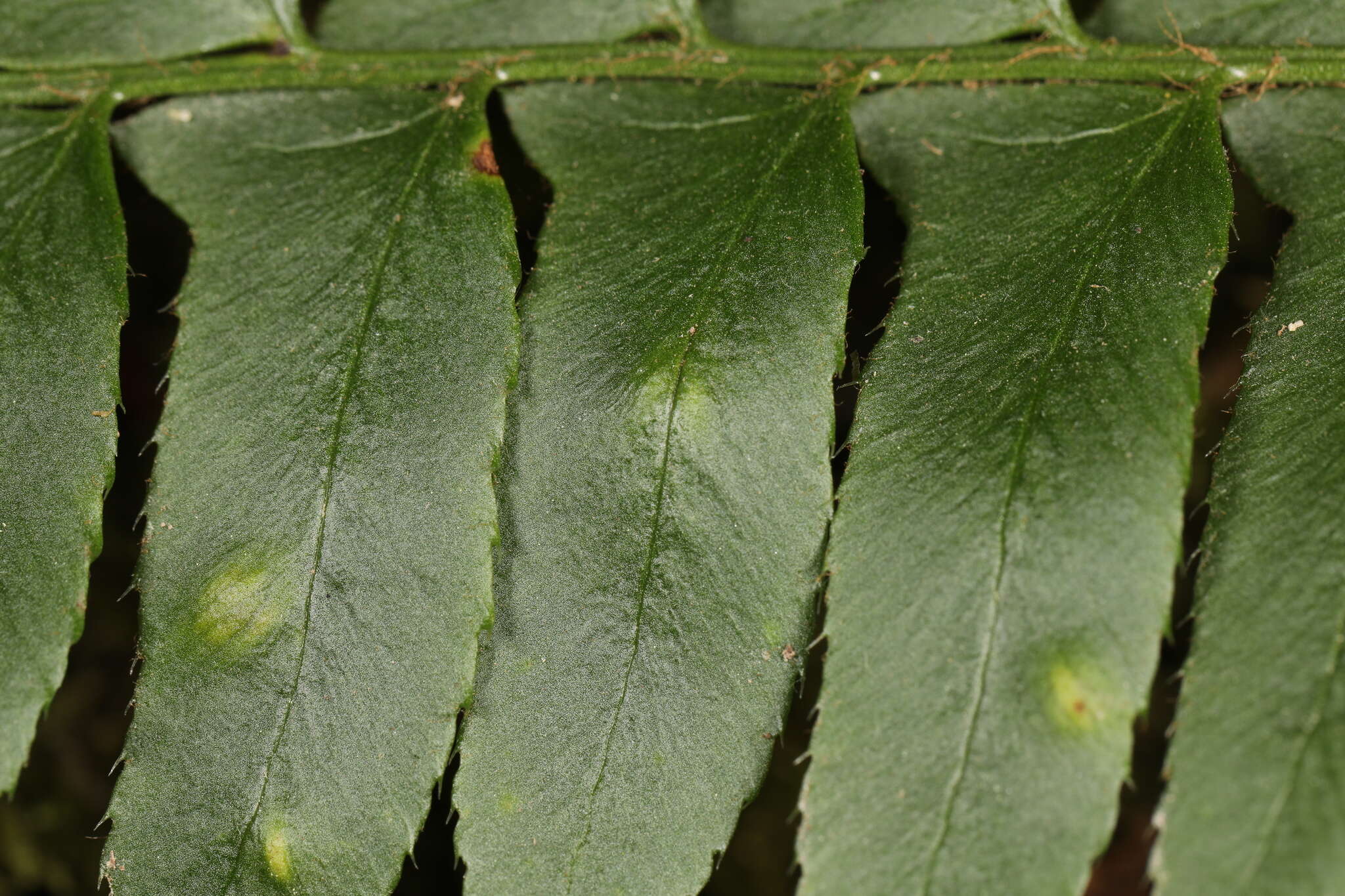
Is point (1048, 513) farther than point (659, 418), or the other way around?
point (659, 418)

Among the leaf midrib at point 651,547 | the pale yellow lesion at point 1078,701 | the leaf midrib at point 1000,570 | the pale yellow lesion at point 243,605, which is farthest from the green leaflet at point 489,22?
the pale yellow lesion at point 1078,701

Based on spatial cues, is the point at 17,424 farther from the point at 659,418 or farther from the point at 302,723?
the point at 659,418

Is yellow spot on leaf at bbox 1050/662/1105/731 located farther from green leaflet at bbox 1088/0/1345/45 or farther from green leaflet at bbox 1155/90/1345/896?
green leaflet at bbox 1088/0/1345/45

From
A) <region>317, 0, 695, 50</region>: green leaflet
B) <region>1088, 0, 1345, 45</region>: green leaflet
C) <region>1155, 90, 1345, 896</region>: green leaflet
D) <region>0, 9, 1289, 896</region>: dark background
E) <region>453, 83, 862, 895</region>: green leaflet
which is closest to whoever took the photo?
<region>1155, 90, 1345, 896</region>: green leaflet

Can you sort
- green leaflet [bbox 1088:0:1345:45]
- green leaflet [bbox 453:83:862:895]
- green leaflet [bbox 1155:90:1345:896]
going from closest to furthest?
green leaflet [bbox 1155:90:1345:896] < green leaflet [bbox 453:83:862:895] < green leaflet [bbox 1088:0:1345:45]

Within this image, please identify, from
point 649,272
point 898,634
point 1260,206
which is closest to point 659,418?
point 649,272

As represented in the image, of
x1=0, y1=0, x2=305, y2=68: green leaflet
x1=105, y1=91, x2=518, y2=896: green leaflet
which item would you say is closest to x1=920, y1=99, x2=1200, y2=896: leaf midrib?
x1=105, y1=91, x2=518, y2=896: green leaflet
